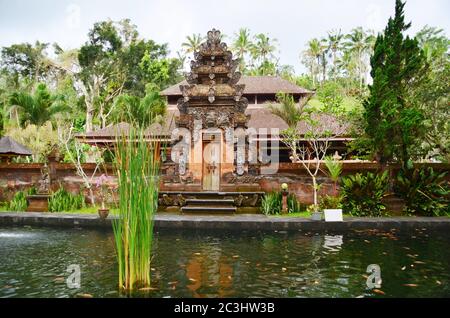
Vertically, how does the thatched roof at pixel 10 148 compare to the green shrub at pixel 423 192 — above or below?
above

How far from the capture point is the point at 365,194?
11586 millimetres

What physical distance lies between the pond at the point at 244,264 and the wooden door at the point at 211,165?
18.2ft

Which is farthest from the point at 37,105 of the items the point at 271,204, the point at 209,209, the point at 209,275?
the point at 209,275

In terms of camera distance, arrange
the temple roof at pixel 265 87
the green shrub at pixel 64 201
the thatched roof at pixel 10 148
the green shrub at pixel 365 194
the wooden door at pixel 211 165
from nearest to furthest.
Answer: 1. the green shrub at pixel 365 194
2. the green shrub at pixel 64 201
3. the thatched roof at pixel 10 148
4. the wooden door at pixel 211 165
5. the temple roof at pixel 265 87

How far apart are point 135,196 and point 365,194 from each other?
9321 millimetres

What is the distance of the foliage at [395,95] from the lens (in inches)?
453

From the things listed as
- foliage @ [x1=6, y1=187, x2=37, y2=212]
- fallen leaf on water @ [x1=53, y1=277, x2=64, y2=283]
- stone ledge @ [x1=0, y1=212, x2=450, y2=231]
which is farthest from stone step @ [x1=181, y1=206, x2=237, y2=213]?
fallen leaf on water @ [x1=53, y1=277, x2=64, y2=283]

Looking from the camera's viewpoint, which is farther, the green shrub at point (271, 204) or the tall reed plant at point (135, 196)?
the green shrub at point (271, 204)

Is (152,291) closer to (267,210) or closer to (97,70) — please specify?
(267,210)

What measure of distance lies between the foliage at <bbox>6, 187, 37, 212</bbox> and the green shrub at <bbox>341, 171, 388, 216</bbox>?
432 inches

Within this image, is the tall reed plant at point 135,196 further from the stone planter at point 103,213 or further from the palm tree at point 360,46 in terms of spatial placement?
the palm tree at point 360,46

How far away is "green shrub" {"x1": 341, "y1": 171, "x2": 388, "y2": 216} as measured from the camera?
11.4 meters

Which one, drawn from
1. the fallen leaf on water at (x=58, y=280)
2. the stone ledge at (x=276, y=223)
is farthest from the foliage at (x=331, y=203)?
the fallen leaf on water at (x=58, y=280)

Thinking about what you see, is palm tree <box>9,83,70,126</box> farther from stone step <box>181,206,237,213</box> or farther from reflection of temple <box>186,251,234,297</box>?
reflection of temple <box>186,251,234,297</box>
